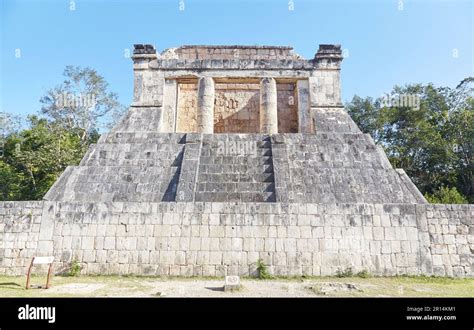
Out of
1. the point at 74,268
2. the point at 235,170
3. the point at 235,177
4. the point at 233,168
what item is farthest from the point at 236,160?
the point at 74,268

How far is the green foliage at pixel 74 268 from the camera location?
25.9 feet

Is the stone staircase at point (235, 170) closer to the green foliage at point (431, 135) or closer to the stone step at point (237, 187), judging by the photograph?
the stone step at point (237, 187)

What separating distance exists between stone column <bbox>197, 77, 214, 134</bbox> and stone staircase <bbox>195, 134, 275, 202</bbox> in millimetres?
2947

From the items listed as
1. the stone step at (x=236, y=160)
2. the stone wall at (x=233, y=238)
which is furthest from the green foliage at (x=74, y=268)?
the stone step at (x=236, y=160)

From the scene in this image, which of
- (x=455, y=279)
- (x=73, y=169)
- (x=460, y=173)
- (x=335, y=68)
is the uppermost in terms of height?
(x=335, y=68)

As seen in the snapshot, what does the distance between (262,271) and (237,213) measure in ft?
4.98

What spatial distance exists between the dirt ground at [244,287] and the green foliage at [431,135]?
14666 mm

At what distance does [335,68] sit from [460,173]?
514 inches
